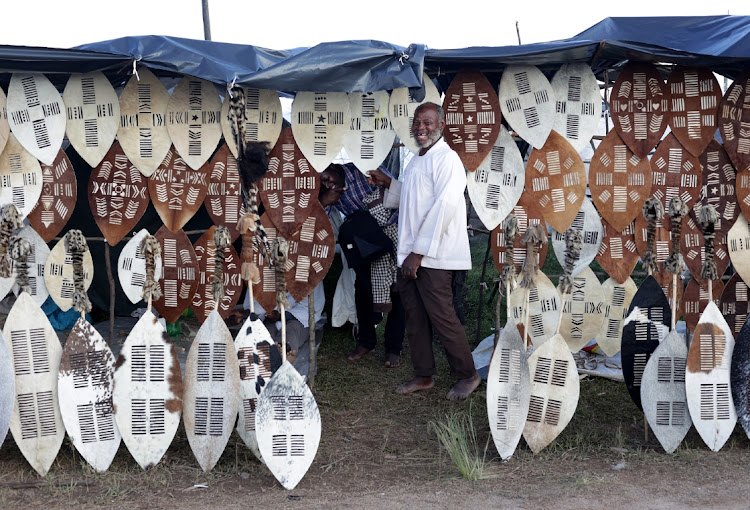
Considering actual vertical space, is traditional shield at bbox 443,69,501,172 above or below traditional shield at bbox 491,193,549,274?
above

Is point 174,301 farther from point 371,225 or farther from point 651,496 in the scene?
point 651,496

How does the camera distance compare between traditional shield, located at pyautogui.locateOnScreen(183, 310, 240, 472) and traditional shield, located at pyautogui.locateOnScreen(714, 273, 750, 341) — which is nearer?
traditional shield, located at pyautogui.locateOnScreen(183, 310, 240, 472)

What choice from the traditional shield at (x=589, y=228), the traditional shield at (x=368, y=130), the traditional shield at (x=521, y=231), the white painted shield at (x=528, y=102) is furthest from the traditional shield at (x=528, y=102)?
the traditional shield at (x=368, y=130)

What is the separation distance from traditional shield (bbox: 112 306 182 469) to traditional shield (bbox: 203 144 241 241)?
101 centimetres

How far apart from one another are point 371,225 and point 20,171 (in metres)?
2.09

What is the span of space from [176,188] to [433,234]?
57.5 inches

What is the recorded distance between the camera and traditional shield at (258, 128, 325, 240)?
4379 millimetres

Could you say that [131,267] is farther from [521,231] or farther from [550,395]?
[550,395]

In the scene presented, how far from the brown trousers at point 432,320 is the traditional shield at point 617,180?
38.7 inches

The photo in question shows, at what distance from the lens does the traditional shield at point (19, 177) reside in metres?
4.09

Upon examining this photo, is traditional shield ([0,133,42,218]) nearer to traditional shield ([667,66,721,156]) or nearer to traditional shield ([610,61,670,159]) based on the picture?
traditional shield ([610,61,670,159])

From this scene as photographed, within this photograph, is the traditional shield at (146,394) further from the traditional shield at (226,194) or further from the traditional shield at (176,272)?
the traditional shield at (226,194)

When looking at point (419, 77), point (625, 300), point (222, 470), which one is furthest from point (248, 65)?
point (625, 300)

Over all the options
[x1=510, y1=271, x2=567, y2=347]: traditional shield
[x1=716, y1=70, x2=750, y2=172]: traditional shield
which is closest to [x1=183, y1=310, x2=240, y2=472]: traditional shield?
[x1=510, y1=271, x2=567, y2=347]: traditional shield
